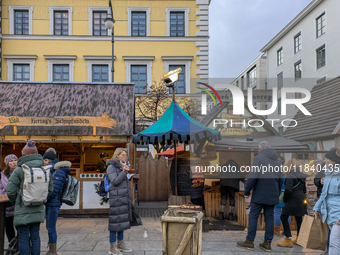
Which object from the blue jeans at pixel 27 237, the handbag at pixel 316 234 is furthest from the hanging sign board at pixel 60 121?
the handbag at pixel 316 234

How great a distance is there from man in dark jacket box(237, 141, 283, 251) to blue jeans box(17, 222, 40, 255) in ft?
12.3

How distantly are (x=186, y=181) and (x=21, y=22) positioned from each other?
65.4ft

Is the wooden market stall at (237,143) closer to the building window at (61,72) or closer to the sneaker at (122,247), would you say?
the sneaker at (122,247)

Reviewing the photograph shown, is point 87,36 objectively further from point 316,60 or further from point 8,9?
point 316,60

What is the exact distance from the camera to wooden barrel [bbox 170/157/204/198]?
23.4 feet

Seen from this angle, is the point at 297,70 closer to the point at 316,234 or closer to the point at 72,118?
the point at 72,118

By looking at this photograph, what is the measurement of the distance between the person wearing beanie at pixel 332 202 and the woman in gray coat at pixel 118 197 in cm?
319

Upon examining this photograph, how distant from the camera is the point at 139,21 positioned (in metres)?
21.6

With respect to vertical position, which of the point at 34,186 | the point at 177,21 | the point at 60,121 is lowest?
the point at 34,186

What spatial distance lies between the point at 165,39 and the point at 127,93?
12857 millimetres

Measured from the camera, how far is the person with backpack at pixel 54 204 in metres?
5.04

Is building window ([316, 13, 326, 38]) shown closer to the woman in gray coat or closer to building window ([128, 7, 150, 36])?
building window ([128, 7, 150, 36])

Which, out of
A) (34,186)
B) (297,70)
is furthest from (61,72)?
(297,70)

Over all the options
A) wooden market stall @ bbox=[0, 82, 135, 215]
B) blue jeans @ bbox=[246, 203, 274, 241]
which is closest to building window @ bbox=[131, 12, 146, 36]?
wooden market stall @ bbox=[0, 82, 135, 215]
